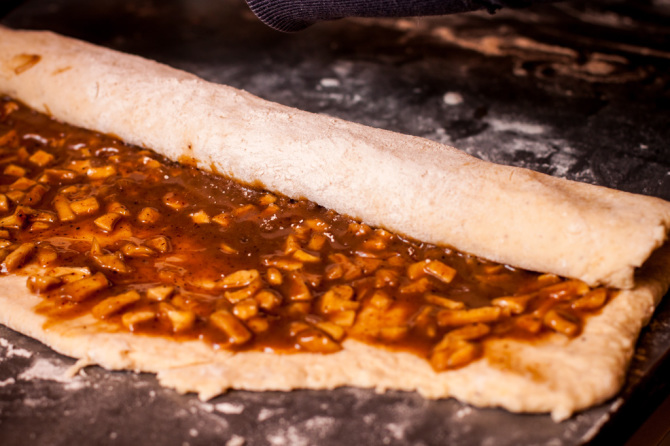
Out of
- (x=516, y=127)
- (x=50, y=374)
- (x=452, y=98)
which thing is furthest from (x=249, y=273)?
(x=452, y=98)

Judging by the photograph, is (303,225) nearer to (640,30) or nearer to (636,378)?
(636,378)

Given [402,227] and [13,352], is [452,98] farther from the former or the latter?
[13,352]

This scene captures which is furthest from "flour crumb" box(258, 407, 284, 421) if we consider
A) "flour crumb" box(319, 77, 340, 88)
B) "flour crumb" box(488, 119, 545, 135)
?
"flour crumb" box(319, 77, 340, 88)

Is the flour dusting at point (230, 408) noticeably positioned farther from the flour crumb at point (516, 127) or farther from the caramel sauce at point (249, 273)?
the flour crumb at point (516, 127)

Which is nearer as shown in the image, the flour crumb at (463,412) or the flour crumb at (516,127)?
the flour crumb at (463,412)

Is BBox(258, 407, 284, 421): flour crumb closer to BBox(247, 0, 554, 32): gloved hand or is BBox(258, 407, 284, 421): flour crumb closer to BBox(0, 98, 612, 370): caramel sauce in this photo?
BBox(0, 98, 612, 370): caramel sauce

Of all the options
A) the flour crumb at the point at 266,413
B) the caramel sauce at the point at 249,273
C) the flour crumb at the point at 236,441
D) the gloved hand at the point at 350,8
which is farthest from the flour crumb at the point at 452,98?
the flour crumb at the point at 236,441
